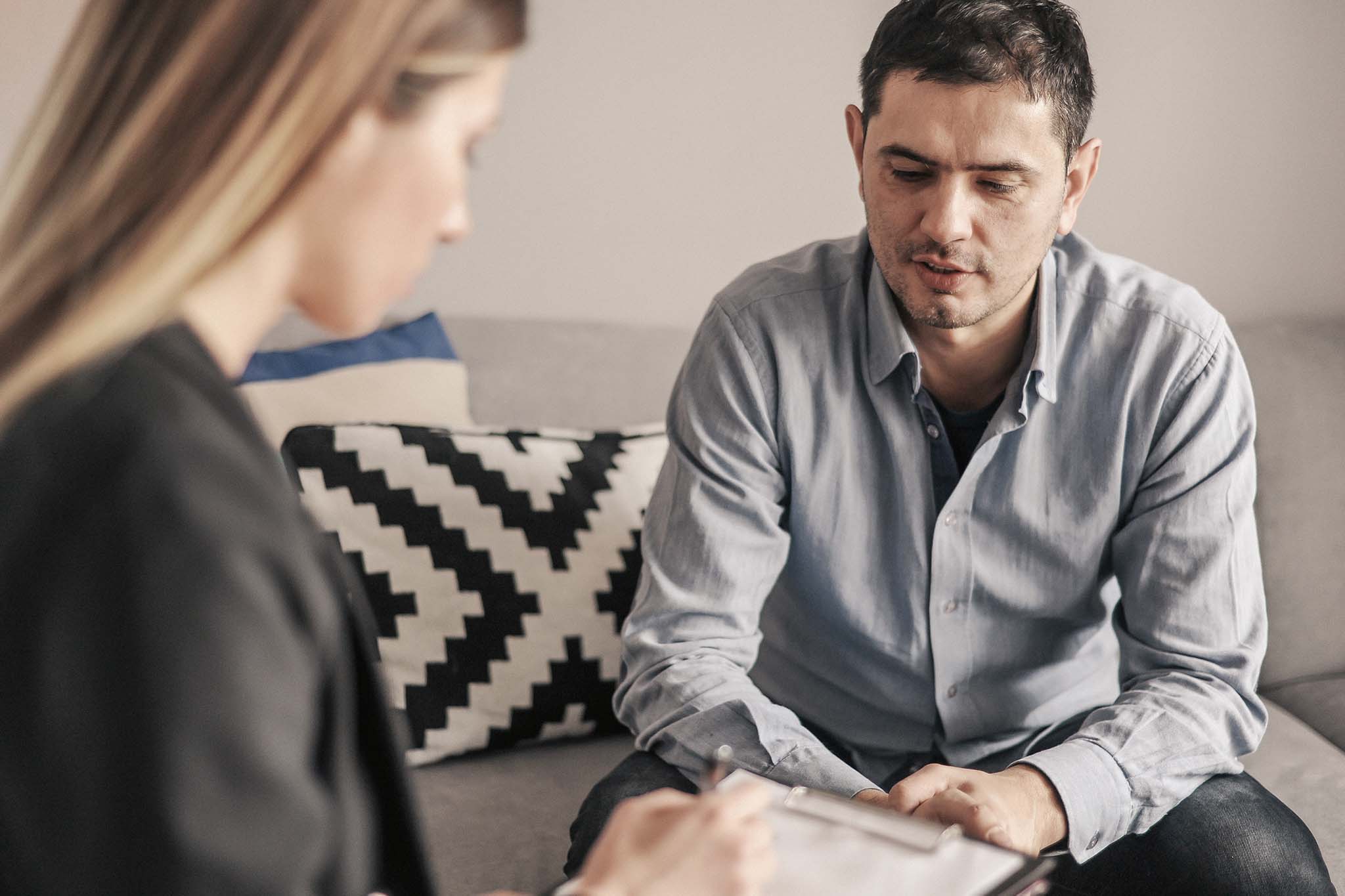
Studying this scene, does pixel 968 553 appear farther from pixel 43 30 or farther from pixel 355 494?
pixel 43 30

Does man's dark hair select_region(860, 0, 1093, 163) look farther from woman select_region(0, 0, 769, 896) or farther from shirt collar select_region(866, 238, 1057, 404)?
woman select_region(0, 0, 769, 896)

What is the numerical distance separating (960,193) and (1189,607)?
0.48 m

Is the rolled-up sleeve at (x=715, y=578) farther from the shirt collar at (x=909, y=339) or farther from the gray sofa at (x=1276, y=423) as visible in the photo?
the gray sofa at (x=1276, y=423)

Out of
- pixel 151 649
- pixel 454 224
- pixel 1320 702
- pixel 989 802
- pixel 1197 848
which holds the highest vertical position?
pixel 454 224

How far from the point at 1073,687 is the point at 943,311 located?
468 mm

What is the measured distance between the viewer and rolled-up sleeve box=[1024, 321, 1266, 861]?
4.02 ft

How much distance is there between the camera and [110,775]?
0.55 meters

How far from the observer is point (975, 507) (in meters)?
1.34

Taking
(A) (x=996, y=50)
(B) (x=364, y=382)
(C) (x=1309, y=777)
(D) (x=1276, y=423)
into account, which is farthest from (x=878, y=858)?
(D) (x=1276, y=423)

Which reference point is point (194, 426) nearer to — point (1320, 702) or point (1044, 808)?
point (1044, 808)

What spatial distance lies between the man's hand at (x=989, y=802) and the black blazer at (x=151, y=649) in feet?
2.09

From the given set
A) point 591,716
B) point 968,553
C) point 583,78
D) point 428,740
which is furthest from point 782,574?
point 583,78

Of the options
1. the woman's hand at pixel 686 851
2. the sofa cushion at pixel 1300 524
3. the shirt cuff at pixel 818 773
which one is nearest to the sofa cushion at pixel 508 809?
the shirt cuff at pixel 818 773

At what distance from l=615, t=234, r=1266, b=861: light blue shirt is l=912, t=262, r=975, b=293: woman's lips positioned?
7cm
